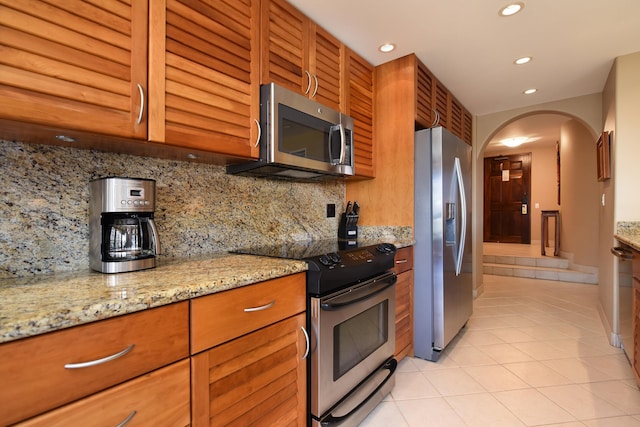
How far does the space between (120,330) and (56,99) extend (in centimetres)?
73

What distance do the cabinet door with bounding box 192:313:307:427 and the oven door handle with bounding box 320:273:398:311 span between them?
0.47 ft

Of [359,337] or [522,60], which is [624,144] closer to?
[522,60]

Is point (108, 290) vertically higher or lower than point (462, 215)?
lower

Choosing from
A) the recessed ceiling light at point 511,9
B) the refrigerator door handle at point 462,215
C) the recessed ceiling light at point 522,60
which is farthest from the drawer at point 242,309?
the recessed ceiling light at point 522,60

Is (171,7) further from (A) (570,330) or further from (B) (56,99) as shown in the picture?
(A) (570,330)

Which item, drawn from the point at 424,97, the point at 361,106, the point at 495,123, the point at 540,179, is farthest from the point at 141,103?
the point at 540,179

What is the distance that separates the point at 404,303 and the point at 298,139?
1.45 meters

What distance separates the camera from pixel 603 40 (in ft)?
7.38

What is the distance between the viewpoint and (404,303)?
2275 mm

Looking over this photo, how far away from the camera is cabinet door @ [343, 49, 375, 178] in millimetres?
2227

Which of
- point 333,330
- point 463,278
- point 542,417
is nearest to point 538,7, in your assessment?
point 463,278

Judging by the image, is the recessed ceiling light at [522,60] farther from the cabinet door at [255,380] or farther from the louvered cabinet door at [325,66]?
the cabinet door at [255,380]

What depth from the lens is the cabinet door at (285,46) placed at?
5.13 feet

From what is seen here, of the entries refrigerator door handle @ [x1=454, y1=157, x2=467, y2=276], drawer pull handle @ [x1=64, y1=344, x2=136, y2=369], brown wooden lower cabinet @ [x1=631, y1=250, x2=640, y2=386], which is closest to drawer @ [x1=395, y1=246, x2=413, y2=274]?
refrigerator door handle @ [x1=454, y1=157, x2=467, y2=276]
